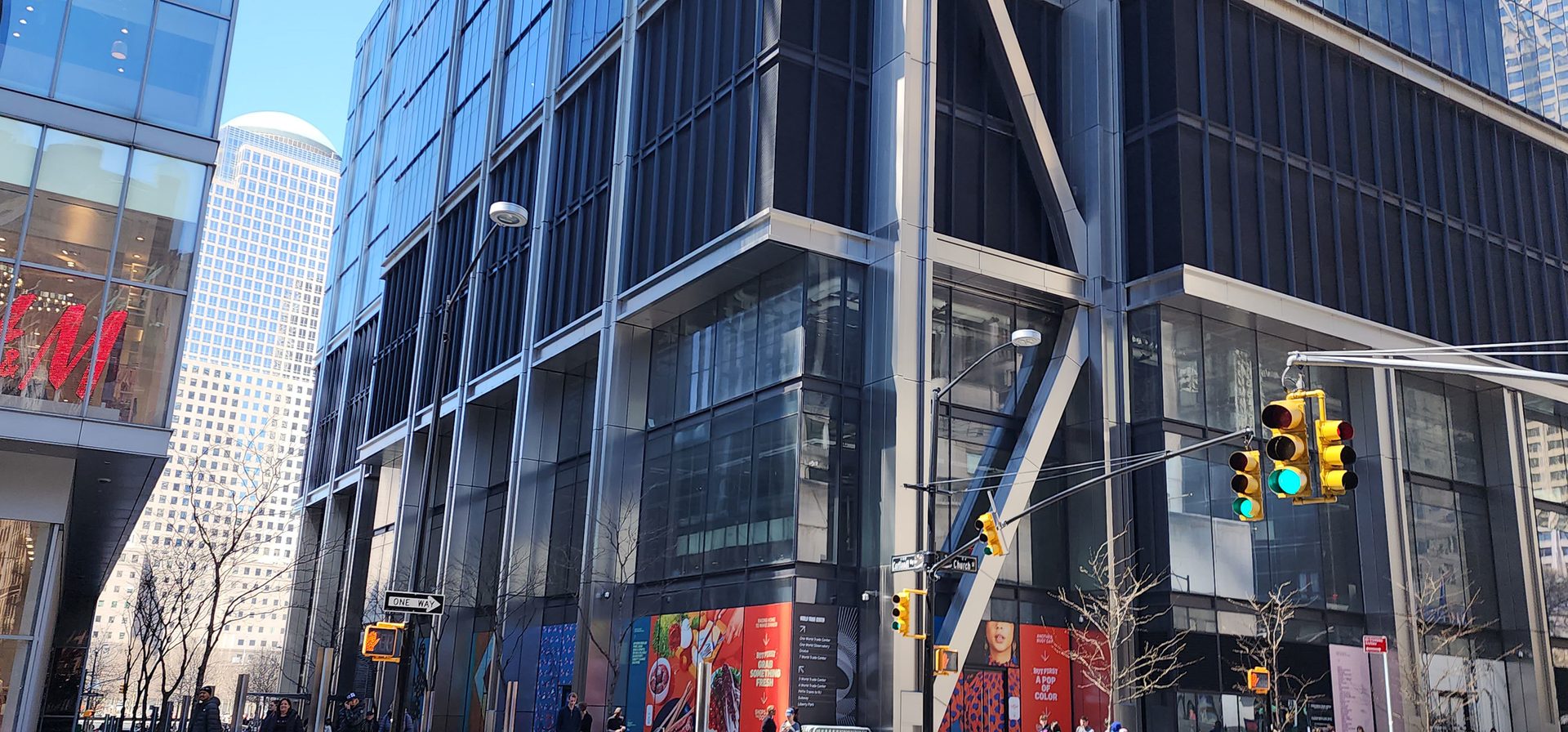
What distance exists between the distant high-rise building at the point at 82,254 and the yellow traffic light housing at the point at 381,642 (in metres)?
6.45

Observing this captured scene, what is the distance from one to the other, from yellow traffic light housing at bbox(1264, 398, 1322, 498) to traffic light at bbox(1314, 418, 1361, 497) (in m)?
0.15

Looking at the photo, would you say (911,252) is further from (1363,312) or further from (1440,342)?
(1440,342)

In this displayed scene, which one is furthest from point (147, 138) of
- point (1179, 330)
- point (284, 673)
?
point (284, 673)

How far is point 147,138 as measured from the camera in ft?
82.9

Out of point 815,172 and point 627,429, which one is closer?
point 815,172

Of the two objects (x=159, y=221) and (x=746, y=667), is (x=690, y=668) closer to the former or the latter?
(x=746, y=667)

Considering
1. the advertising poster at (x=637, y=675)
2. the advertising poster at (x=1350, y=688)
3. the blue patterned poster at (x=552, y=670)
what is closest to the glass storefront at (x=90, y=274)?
the advertising poster at (x=637, y=675)

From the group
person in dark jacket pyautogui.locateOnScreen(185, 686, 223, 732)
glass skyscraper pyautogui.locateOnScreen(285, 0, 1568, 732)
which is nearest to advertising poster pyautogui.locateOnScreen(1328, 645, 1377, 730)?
glass skyscraper pyautogui.locateOnScreen(285, 0, 1568, 732)

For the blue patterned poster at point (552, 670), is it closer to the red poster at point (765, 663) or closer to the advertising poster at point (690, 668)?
the advertising poster at point (690, 668)

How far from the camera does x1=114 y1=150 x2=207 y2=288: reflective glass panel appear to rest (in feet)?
81.6

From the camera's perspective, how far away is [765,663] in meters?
31.3

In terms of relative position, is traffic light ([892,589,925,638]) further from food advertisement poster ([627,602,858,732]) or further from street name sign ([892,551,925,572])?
food advertisement poster ([627,602,858,732])

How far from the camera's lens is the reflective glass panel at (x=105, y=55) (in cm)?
2491

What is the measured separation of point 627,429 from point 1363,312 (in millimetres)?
23573
